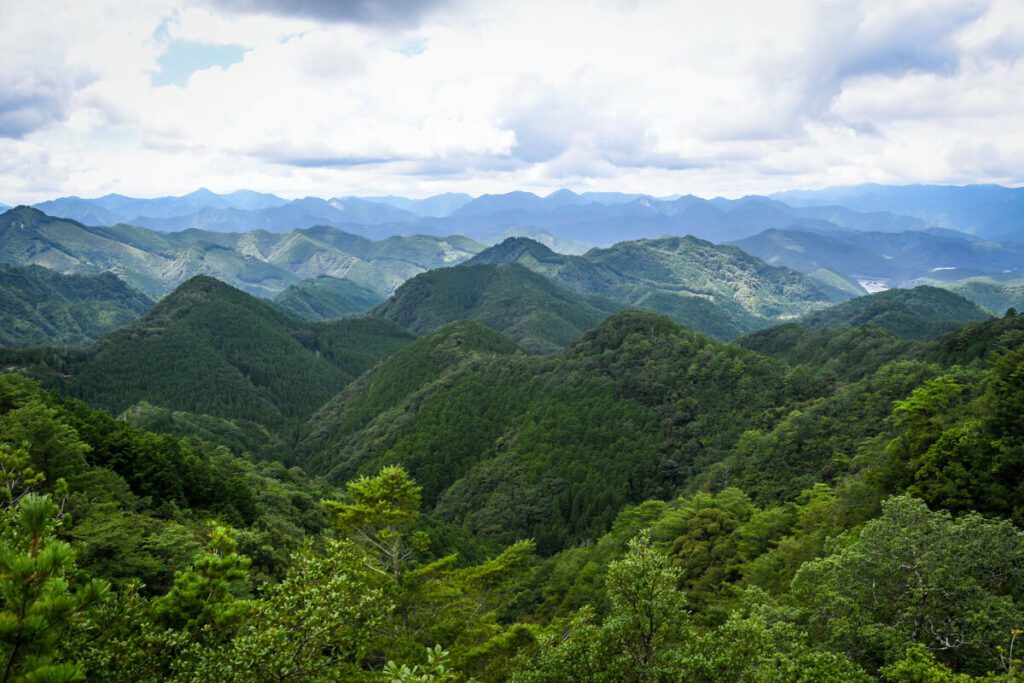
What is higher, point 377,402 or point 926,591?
point 926,591

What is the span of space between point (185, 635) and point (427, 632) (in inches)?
568

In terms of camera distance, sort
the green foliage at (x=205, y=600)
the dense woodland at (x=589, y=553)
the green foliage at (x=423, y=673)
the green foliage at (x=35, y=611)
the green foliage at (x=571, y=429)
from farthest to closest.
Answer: the green foliage at (x=571, y=429)
the green foliage at (x=205, y=600)
the dense woodland at (x=589, y=553)
the green foliage at (x=423, y=673)
the green foliage at (x=35, y=611)

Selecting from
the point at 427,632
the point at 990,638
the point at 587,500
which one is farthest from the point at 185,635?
the point at 587,500

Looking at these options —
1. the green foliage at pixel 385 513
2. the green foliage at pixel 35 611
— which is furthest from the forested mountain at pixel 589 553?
the green foliage at pixel 385 513

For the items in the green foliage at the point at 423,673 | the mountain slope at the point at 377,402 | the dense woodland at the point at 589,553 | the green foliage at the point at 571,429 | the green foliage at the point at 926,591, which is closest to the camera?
the green foliage at the point at 423,673

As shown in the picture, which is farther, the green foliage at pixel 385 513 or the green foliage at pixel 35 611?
the green foliage at pixel 385 513

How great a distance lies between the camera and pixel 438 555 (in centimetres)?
7969

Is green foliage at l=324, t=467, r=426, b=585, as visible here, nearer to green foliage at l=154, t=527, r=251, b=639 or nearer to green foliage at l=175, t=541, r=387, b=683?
green foliage at l=175, t=541, r=387, b=683

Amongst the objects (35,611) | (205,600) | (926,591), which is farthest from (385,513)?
(926,591)

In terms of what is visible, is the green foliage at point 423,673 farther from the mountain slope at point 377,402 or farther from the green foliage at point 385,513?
the mountain slope at point 377,402

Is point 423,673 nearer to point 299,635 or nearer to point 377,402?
point 299,635

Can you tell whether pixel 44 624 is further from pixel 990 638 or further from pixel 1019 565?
pixel 1019 565

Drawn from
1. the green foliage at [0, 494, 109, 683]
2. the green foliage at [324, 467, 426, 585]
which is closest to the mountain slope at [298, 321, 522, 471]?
the green foliage at [324, 467, 426, 585]

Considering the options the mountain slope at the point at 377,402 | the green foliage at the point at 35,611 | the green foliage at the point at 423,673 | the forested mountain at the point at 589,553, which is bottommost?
the mountain slope at the point at 377,402
